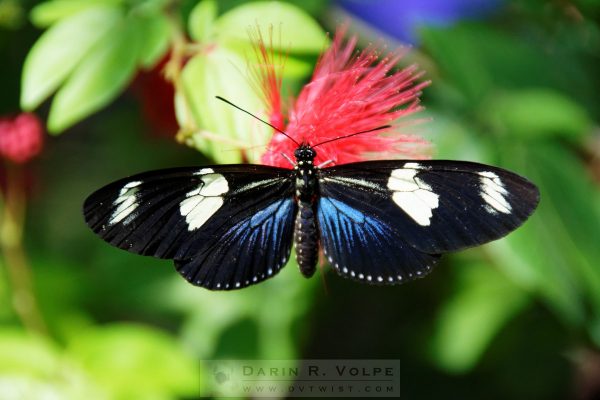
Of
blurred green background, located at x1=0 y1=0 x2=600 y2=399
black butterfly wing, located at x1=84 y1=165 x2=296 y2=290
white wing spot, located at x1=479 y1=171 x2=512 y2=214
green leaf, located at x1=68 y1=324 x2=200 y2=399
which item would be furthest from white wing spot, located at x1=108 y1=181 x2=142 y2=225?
green leaf, located at x1=68 y1=324 x2=200 y2=399

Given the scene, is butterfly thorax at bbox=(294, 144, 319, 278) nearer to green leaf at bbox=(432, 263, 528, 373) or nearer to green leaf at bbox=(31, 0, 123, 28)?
green leaf at bbox=(31, 0, 123, 28)

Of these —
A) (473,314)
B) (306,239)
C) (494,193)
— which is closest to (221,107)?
(306,239)

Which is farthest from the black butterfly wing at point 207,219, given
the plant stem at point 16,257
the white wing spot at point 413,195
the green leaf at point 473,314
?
the green leaf at point 473,314

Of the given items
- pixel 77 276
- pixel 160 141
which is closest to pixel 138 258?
pixel 77 276

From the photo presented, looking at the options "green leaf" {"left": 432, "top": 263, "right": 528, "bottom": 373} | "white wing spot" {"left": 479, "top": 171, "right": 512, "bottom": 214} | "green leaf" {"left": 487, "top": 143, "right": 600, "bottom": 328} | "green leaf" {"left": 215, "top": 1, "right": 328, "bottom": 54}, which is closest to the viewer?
"white wing spot" {"left": 479, "top": 171, "right": 512, "bottom": 214}

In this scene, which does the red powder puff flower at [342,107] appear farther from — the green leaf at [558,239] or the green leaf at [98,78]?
the green leaf at [558,239]

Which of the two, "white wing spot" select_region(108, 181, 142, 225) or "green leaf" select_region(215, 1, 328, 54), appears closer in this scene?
"white wing spot" select_region(108, 181, 142, 225)

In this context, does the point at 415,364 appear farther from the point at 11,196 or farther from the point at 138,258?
the point at 11,196
